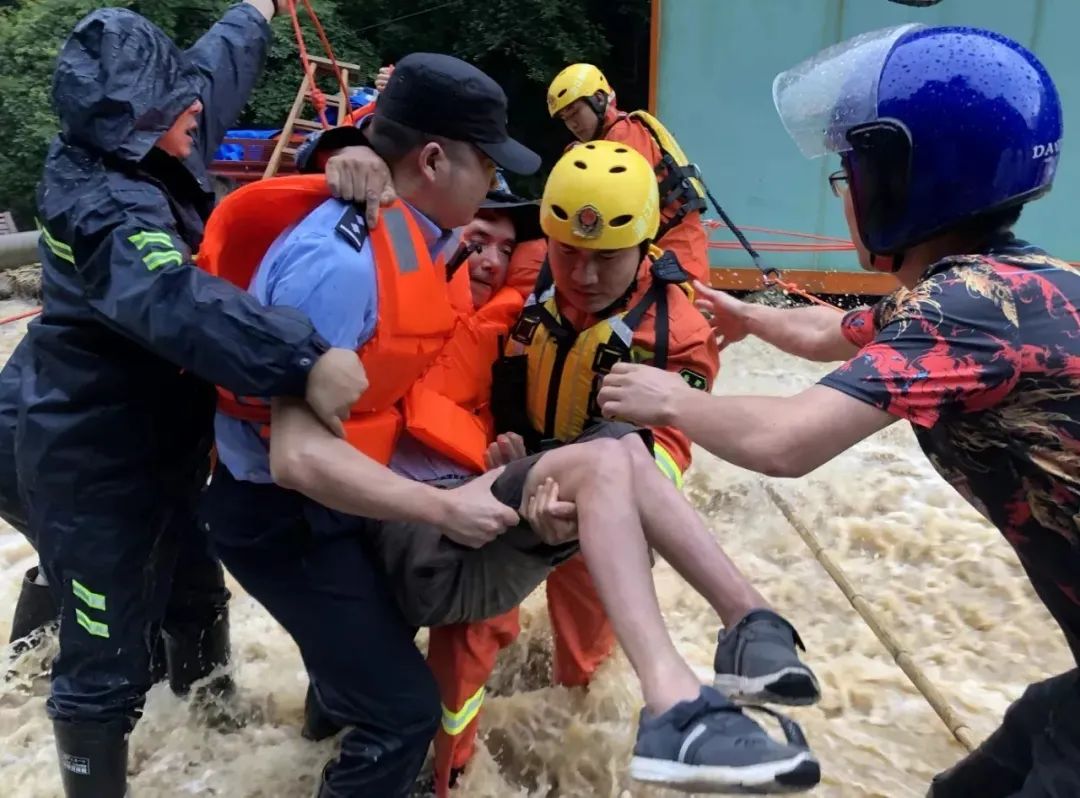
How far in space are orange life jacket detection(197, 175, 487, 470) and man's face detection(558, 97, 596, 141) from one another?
3615 millimetres

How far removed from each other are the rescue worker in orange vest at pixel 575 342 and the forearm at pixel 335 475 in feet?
2.91

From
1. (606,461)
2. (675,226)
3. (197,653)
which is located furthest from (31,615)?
(675,226)

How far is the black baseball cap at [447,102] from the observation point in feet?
8.23

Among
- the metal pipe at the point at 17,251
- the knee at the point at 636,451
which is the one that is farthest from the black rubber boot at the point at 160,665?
the metal pipe at the point at 17,251

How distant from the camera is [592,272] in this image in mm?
3170

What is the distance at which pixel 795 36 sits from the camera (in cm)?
853

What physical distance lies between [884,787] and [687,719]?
6.55ft

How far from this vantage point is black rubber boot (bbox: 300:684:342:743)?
11.4 feet

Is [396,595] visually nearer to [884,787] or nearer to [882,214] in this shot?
[882,214]

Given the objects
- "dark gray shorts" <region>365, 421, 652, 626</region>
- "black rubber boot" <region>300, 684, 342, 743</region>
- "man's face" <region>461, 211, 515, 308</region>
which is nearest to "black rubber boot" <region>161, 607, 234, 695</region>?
"black rubber boot" <region>300, 684, 342, 743</region>

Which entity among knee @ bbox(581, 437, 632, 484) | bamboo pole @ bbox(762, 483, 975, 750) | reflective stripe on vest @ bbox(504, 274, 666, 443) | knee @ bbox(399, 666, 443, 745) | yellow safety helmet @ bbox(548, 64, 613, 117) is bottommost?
bamboo pole @ bbox(762, 483, 975, 750)

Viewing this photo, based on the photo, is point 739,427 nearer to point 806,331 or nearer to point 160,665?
point 806,331

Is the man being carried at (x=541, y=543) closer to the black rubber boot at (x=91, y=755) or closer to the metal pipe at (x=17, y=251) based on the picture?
the black rubber boot at (x=91, y=755)

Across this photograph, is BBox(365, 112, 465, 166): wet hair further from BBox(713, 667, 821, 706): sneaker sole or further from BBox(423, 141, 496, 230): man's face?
BBox(713, 667, 821, 706): sneaker sole
